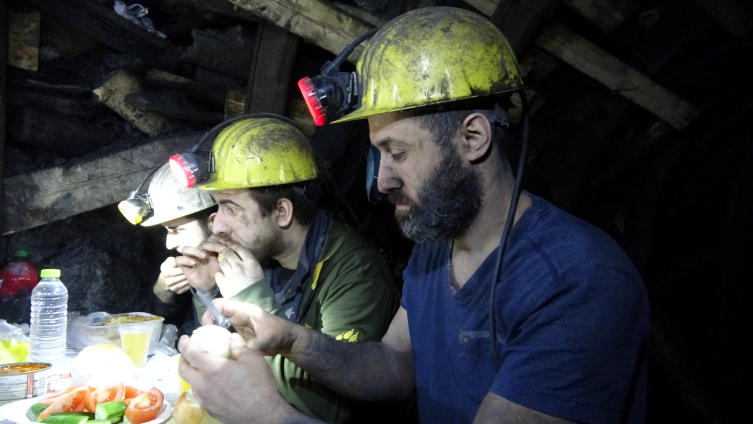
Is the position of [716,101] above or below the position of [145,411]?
above

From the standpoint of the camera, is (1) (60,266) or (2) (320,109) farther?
(1) (60,266)

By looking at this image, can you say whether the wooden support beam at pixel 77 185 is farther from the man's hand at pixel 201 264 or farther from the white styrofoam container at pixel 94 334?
the man's hand at pixel 201 264

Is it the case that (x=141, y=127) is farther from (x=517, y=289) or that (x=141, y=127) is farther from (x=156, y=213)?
(x=517, y=289)

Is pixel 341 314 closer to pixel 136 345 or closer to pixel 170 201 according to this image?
pixel 136 345

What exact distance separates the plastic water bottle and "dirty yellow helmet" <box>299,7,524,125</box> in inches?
77.6

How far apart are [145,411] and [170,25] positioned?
3302 millimetres

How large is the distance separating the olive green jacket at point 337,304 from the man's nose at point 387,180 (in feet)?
2.88

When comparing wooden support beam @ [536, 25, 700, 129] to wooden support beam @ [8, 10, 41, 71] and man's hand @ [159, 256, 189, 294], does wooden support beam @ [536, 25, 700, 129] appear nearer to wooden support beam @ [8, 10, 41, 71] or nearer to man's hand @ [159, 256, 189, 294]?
man's hand @ [159, 256, 189, 294]

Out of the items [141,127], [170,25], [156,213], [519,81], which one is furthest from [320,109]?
[170,25]

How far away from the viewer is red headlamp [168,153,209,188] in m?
2.95

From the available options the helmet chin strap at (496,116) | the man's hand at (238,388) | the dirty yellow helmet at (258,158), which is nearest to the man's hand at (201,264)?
the dirty yellow helmet at (258,158)

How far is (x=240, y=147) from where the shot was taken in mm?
2988

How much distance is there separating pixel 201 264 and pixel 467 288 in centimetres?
158

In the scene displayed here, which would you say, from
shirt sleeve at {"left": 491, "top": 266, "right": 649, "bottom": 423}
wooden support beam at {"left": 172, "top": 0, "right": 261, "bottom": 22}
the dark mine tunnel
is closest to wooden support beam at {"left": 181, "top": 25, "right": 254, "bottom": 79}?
the dark mine tunnel
